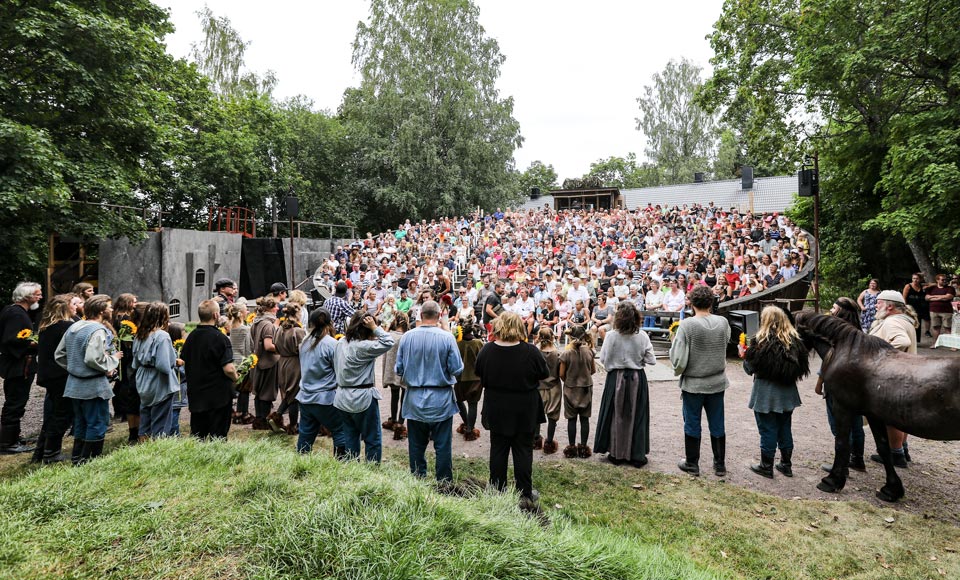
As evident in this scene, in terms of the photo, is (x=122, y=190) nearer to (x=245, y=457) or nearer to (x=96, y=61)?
(x=96, y=61)

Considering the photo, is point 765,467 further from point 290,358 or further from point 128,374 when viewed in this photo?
point 128,374

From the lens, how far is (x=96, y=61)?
12.1 meters

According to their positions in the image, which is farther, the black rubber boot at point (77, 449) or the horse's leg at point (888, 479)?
the black rubber boot at point (77, 449)

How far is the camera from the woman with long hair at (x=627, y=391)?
5328mm

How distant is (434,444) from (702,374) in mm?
2722

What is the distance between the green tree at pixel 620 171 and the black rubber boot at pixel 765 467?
49269 millimetres

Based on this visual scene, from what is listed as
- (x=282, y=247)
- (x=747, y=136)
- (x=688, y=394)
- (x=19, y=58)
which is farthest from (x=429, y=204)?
(x=688, y=394)

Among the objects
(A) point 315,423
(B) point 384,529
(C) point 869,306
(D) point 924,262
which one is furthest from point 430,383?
(D) point 924,262

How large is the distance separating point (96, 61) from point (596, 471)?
1414cm

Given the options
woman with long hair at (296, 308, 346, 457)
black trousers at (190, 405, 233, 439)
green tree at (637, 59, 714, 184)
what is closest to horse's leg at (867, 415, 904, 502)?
woman with long hair at (296, 308, 346, 457)

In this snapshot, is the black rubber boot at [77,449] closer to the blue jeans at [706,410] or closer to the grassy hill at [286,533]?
the grassy hill at [286,533]

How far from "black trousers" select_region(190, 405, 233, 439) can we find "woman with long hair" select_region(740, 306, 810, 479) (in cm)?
504

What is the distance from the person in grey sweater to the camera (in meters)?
5.12

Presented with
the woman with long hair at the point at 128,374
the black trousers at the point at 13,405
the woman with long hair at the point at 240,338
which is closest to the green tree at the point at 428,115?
the woman with long hair at the point at 240,338
